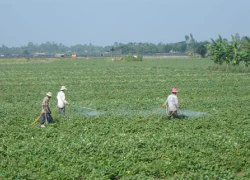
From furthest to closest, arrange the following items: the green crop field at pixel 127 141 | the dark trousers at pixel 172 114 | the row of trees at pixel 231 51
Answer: the row of trees at pixel 231 51 → the dark trousers at pixel 172 114 → the green crop field at pixel 127 141

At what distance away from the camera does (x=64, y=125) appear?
16.9 meters

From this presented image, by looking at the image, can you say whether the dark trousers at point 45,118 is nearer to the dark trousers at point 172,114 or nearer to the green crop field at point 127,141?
the green crop field at point 127,141

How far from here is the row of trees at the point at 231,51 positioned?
55.7 metres

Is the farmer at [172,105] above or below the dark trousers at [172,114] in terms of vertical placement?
above

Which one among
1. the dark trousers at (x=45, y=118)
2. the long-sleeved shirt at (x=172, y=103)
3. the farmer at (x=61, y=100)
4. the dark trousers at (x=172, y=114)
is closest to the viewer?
the dark trousers at (x=45, y=118)

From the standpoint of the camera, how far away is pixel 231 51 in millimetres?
59406

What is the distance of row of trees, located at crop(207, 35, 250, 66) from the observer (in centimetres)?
5566

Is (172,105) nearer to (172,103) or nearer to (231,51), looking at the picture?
(172,103)

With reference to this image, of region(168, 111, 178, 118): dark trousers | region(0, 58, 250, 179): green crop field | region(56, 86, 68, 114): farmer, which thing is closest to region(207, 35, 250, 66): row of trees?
region(0, 58, 250, 179): green crop field

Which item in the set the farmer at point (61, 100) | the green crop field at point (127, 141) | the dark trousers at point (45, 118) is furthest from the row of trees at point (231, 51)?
the dark trousers at point (45, 118)

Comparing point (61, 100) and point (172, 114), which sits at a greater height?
point (61, 100)

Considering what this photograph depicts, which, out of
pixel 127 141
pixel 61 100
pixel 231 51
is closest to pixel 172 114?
pixel 61 100

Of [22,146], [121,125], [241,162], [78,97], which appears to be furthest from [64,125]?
[78,97]

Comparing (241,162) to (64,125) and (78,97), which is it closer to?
(64,125)
